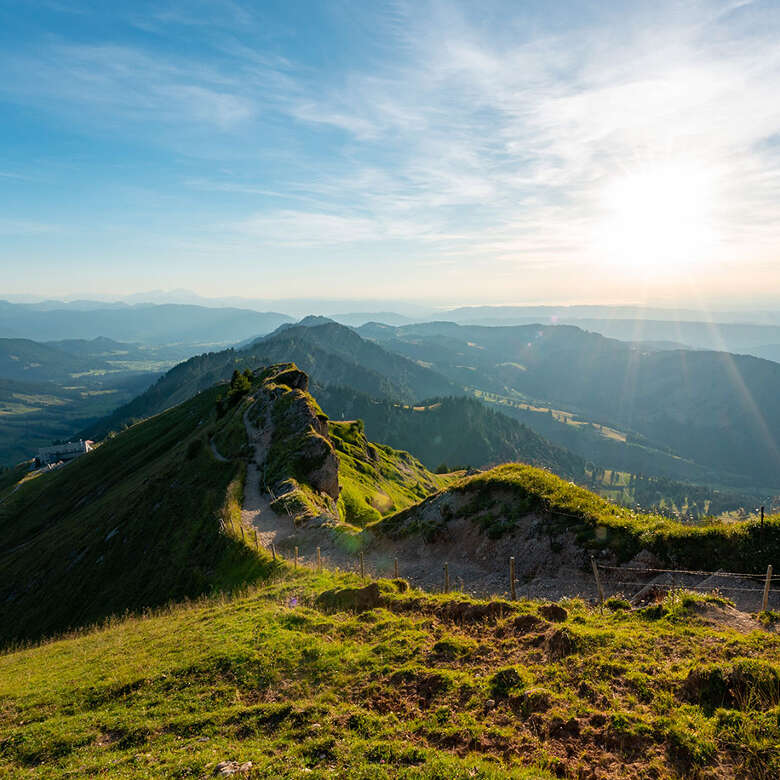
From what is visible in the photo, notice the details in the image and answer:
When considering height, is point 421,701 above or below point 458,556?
above

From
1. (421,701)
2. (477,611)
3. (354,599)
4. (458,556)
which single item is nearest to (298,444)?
(458,556)

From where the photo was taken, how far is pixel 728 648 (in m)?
13.0

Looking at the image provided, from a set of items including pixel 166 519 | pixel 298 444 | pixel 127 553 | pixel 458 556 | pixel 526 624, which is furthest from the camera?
pixel 298 444

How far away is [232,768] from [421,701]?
5789mm

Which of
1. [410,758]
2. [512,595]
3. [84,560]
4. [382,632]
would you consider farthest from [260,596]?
[84,560]

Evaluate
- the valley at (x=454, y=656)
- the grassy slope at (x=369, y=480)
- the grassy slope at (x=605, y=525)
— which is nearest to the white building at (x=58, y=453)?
the grassy slope at (x=369, y=480)

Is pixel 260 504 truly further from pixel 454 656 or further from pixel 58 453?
pixel 58 453

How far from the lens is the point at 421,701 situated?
1354 centimetres

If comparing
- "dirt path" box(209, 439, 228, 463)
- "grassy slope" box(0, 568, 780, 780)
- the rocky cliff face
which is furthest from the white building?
"grassy slope" box(0, 568, 780, 780)

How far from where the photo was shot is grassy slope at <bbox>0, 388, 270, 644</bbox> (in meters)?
42.4

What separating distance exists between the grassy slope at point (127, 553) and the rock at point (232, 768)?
2475 cm

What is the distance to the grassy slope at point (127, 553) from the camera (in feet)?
139

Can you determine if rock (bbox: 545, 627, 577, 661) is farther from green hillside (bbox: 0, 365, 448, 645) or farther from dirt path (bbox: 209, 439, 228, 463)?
dirt path (bbox: 209, 439, 228, 463)

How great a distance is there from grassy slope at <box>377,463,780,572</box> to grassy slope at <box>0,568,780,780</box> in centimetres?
665
